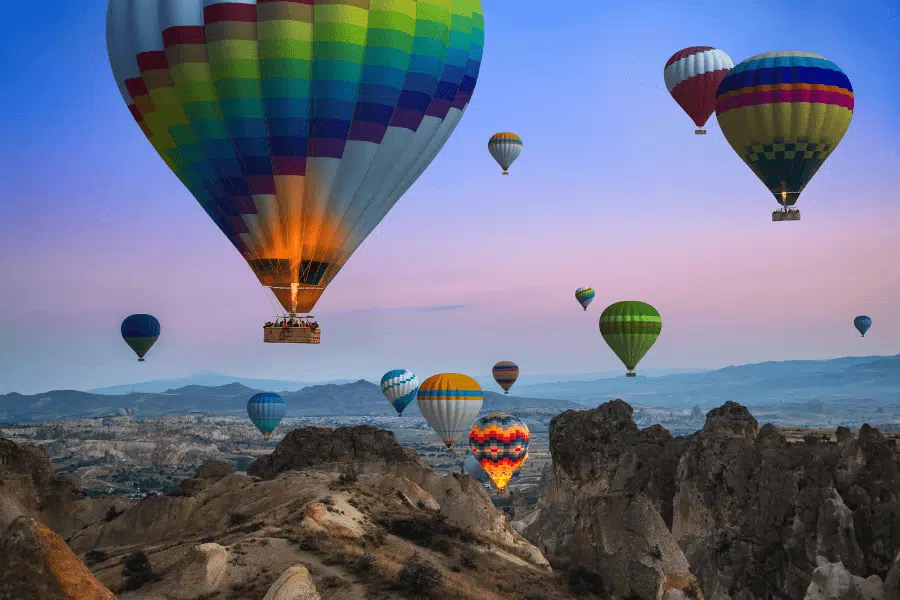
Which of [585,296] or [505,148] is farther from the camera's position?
[585,296]

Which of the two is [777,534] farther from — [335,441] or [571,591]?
[335,441]

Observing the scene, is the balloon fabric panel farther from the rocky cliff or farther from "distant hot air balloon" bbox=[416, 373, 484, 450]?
"distant hot air balloon" bbox=[416, 373, 484, 450]

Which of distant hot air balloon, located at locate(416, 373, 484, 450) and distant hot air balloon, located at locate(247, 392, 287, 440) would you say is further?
distant hot air balloon, located at locate(247, 392, 287, 440)

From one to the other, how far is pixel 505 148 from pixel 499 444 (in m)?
32.8

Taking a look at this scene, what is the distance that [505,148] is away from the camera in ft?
370

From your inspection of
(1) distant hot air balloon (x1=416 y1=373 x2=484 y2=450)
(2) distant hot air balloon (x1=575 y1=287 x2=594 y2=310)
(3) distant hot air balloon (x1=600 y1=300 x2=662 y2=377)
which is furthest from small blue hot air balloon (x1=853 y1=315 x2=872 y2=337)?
(1) distant hot air balloon (x1=416 y1=373 x2=484 y2=450)

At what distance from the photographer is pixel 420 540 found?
1438 inches

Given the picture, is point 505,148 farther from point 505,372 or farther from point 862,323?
point 862,323

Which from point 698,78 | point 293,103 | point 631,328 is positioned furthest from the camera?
point 631,328

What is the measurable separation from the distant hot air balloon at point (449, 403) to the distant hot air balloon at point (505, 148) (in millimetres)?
28593

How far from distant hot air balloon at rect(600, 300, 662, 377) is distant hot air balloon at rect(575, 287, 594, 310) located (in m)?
41.7

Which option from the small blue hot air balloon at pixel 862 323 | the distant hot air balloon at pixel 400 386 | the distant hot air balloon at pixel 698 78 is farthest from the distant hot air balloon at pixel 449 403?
the small blue hot air balloon at pixel 862 323

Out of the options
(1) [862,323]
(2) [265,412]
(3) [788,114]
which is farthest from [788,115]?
(1) [862,323]

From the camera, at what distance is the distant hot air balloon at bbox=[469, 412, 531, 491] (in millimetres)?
98312
